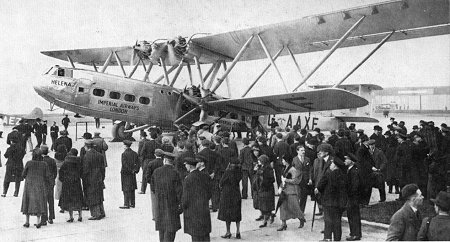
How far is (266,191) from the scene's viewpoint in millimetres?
7852

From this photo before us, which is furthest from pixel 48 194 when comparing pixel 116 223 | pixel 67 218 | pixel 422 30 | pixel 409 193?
pixel 422 30

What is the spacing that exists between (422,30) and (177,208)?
13.2m

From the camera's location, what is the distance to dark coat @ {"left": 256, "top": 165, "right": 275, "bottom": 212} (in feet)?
25.6

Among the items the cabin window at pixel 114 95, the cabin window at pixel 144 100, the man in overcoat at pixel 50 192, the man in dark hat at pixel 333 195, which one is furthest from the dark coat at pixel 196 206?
the cabin window at pixel 144 100

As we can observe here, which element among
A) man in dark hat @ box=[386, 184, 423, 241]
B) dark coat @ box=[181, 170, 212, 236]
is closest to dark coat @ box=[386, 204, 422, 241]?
man in dark hat @ box=[386, 184, 423, 241]

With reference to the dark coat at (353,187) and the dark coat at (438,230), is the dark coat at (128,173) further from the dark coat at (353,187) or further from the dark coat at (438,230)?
the dark coat at (438,230)

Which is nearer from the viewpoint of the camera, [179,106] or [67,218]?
[67,218]

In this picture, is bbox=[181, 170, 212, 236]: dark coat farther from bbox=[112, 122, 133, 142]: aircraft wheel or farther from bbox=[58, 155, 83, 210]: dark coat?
bbox=[112, 122, 133, 142]: aircraft wheel

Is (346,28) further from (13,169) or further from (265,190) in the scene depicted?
(13,169)

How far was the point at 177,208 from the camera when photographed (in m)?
6.09

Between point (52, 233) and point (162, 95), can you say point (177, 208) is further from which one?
point (162, 95)

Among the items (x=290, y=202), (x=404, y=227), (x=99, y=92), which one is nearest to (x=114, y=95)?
(x=99, y=92)

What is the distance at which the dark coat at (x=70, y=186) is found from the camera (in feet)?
26.6

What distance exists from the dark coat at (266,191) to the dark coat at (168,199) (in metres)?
2.20
